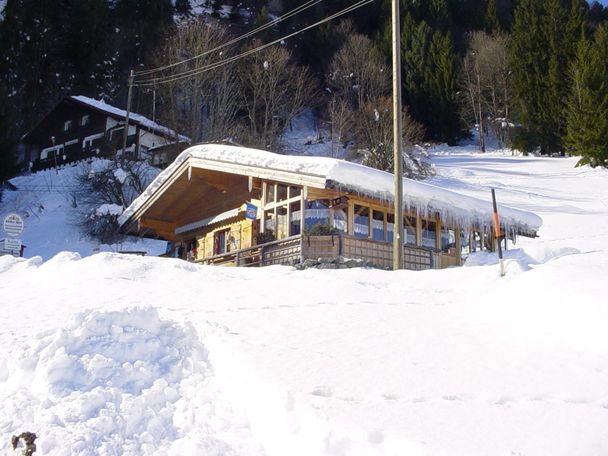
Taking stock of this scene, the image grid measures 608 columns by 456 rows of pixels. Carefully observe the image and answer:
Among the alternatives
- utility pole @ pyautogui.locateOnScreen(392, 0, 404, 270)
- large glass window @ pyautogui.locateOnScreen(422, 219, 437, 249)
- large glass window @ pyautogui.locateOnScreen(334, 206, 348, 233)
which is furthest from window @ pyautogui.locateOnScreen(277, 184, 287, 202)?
large glass window @ pyautogui.locateOnScreen(422, 219, 437, 249)

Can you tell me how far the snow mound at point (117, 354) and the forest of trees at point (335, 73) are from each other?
29.2 metres

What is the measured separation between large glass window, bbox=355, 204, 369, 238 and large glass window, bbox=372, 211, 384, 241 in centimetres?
23

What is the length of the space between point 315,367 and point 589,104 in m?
42.1

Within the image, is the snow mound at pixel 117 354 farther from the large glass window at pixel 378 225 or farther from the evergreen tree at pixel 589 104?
the evergreen tree at pixel 589 104

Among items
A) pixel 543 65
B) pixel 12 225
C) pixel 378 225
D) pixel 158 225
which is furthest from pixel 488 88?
pixel 12 225

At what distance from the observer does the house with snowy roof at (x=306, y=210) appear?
14.7 meters

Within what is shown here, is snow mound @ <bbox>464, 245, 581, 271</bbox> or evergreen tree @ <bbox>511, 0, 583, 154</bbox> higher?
Answer: evergreen tree @ <bbox>511, 0, 583, 154</bbox>

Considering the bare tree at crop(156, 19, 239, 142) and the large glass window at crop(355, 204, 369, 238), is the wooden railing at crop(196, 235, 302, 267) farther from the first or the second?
the bare tree at crop(156, 19, 239, 142)

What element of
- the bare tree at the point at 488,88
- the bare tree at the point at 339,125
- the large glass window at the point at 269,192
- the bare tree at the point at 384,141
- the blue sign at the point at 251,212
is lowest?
the blue sign at the point at 251,212

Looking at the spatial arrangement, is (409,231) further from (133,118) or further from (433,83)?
(433,83)

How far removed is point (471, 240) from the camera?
67.6 ft

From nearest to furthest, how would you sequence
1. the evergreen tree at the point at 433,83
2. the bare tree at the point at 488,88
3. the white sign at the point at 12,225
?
the white sign at the point at 12,225 < the bare tree at the point at 488,88 < the evergreen tree at the point at 433,83

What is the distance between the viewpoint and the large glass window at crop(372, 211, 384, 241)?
16594 millimetres

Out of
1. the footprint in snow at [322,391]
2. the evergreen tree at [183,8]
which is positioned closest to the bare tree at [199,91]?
the evergreen tree at [183,8]
